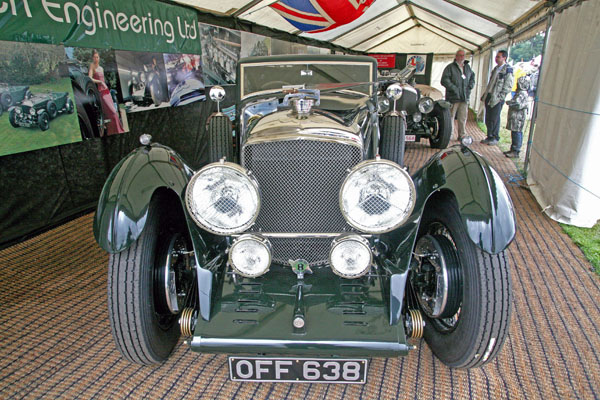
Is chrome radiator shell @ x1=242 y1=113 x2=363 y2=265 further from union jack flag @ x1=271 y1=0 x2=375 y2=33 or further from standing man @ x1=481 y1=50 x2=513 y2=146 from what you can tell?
standing man @ x1=481 y1=50 x2=513 y2=146

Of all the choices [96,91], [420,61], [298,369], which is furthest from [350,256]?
[420,61]

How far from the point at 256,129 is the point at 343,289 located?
814 mm

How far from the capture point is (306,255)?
1764 mm

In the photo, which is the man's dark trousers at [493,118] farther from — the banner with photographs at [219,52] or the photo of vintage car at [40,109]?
the photo of vintage car at [40,109]

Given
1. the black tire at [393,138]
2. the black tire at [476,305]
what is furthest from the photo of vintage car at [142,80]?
the black tire at [476,305]

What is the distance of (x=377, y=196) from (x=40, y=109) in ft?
10.4

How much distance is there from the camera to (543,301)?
2.31 meters

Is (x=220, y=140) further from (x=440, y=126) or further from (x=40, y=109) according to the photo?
(x=440, y=126)

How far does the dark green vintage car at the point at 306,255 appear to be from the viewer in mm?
1446

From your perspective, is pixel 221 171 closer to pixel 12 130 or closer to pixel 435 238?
pixel 435 238

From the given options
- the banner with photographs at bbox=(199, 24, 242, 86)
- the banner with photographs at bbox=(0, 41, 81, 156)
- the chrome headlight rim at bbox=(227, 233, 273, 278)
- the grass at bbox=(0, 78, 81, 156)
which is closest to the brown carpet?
the chrome headlight rim at bbox=(227, 233, 273, 278)

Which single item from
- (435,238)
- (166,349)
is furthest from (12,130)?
(435,238)

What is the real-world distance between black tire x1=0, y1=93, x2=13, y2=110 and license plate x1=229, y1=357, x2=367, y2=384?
288 centimetres

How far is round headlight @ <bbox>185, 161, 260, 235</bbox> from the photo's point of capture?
1.46 meters
